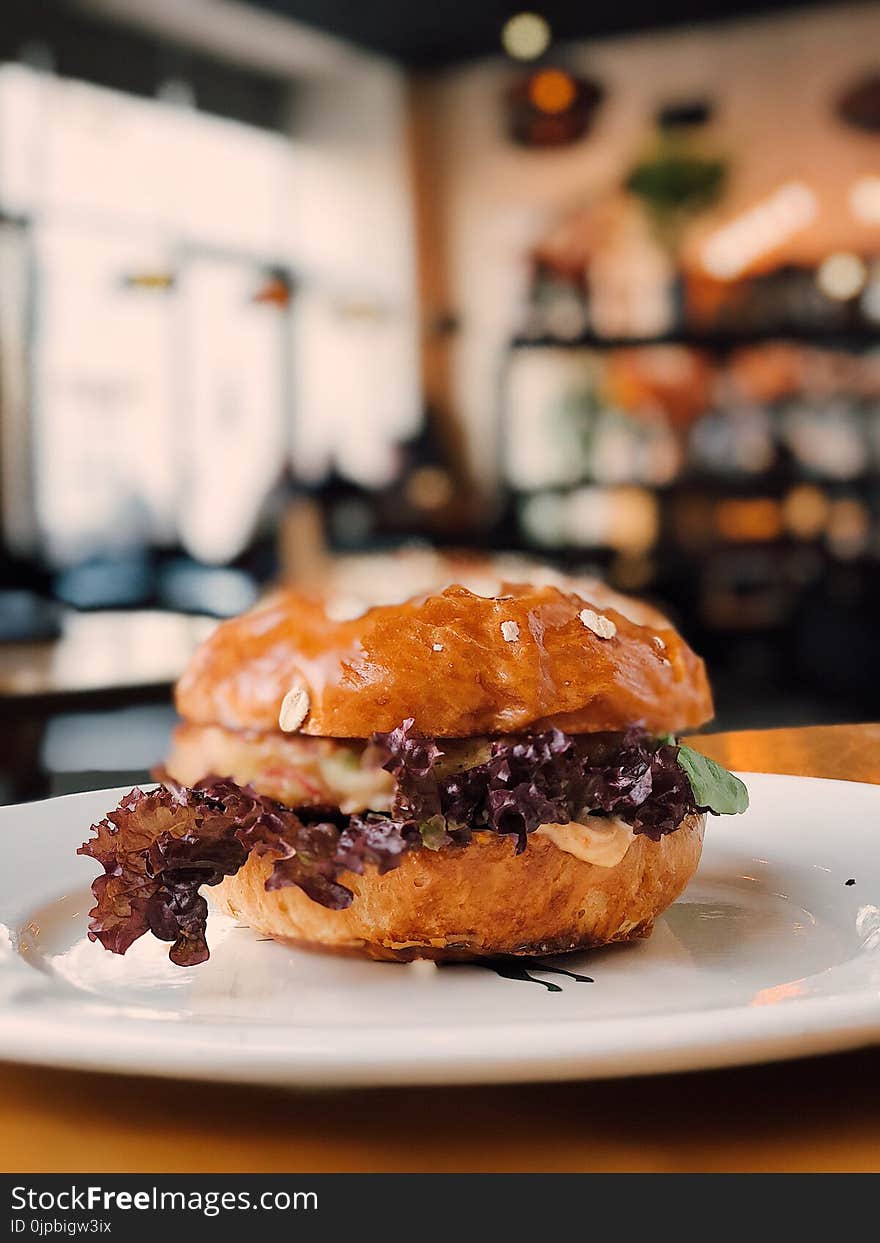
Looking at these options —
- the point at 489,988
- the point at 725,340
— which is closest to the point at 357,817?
the point at 489,988

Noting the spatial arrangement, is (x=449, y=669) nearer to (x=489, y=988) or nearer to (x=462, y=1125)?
(x=489, y=988)

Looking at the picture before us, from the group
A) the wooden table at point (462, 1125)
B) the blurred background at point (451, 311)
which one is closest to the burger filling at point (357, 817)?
the wooden table at point (462, 1125)

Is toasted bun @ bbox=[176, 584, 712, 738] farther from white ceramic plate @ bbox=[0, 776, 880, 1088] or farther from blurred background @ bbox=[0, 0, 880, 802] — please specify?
blurred background @ bbox=[0, 0, 880, 802]

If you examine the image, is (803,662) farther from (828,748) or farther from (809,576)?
(828,748)

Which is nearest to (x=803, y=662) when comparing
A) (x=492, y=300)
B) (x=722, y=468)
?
(x=722, y=468)

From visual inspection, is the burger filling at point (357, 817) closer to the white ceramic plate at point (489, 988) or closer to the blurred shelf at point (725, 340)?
the white ceramic plate at point (489, 988)

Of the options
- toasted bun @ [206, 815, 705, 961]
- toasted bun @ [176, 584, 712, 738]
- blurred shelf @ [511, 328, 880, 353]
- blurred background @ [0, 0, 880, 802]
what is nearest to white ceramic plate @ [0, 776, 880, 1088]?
toasted bun @ [206, 815, 705, 961]
